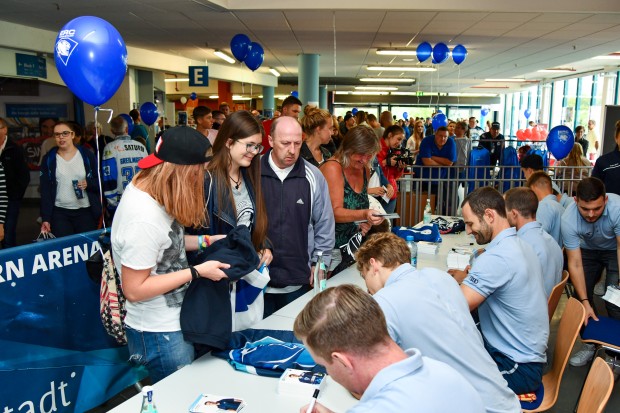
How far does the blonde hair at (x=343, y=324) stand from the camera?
1277 millimetres

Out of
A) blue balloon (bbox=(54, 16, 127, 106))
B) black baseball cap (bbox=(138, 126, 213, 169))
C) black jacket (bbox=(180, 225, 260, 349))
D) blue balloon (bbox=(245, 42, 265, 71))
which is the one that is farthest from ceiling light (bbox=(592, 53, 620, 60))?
black baseball cap (bbox=(138, 126, 213, 169))

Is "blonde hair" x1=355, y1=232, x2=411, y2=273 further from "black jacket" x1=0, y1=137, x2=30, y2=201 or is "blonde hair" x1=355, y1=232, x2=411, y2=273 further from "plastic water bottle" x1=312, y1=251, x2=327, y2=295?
"black jacket" x1=0, y1=137, x2=30, y2=201

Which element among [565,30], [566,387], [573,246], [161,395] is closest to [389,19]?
[565,30]

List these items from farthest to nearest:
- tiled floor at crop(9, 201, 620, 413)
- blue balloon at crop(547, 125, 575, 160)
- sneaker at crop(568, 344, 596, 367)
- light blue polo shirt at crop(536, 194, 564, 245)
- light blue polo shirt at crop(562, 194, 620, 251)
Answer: blue balloon at crop(547, 125, 575, 160) → light blue polo shirt at crop(536, 194, 564, 245) → sneaker at crop(568, 344, 596, 367) → light blue polo shirt at crop(562, 194, 620, 251) → tiled floor at crop(9, 201, 620, 413)

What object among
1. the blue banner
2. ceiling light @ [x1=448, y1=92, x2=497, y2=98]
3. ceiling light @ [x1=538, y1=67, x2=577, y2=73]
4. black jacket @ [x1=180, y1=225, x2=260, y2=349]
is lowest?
the blue banner

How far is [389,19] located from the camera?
8.21 m

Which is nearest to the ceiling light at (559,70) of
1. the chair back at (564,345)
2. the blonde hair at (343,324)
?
the chair back at (564,345)

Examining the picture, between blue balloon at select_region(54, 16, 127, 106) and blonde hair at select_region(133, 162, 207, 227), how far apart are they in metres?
1.67

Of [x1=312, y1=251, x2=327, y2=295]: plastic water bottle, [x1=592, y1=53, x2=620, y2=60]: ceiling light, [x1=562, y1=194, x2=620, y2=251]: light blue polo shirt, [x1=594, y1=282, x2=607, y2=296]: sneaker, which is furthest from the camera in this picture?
[x1=592, y1=53, x2=620, y2=60]: ceiling light

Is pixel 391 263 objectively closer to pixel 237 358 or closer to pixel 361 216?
pixel 237 358

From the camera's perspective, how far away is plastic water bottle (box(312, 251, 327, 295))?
8.97 ft

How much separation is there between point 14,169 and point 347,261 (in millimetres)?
3344

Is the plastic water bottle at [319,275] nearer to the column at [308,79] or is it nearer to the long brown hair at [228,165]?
the long brown hair at [228,165]

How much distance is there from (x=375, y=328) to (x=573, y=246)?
306 centimetres
